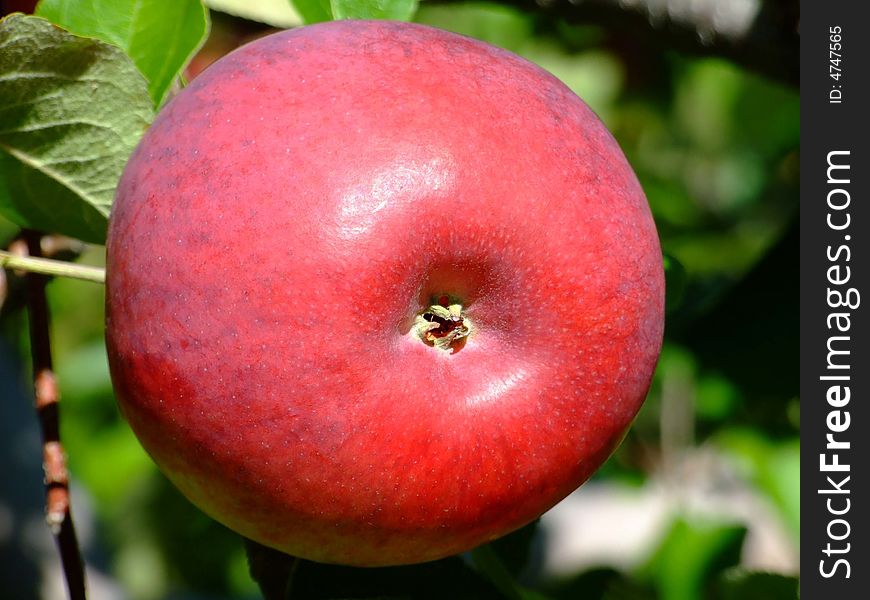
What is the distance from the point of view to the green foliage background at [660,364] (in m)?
1.07

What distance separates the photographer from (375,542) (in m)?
0.77

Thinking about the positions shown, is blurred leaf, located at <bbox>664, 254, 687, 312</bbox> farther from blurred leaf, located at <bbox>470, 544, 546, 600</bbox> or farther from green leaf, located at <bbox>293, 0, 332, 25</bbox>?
green leaf, located at <bbox>293, 0, 332, 25</bbox>

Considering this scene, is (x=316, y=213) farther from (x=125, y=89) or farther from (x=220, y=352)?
(x=125, y=89)

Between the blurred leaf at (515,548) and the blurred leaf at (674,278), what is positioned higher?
the blurred leaf at (674,278)

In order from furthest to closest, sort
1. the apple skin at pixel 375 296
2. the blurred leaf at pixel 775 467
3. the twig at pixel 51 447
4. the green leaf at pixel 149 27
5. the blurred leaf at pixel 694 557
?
the blurred leaf at pixel 775 467 < the blurred leaf at pixel 694 557 < the green leaf at pixel 149 27 < the twig at pixel 51 447 < the apple skin at pixel 375 296

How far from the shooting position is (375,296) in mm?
729

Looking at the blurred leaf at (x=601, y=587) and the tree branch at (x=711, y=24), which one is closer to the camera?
the blurred leaf at (x=601, y=587)

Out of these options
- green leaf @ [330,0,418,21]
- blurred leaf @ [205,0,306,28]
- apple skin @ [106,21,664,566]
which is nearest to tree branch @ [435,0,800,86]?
blurred leaf @ [205,0,306,28]

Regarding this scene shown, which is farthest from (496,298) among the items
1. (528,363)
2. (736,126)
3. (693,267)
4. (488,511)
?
(736,126)

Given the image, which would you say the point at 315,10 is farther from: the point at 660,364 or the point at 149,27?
the point at 660,364

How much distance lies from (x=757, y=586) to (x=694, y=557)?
28 cm

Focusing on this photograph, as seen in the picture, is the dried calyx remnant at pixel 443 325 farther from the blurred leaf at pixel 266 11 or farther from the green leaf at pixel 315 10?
the blurred leaf at pixel 266 11

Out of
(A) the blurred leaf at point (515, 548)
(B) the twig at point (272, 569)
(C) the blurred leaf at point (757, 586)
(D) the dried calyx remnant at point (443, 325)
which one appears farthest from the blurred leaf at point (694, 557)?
(D) the dried calyx remnant at point (443, 325)

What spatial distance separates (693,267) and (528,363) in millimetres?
1478
